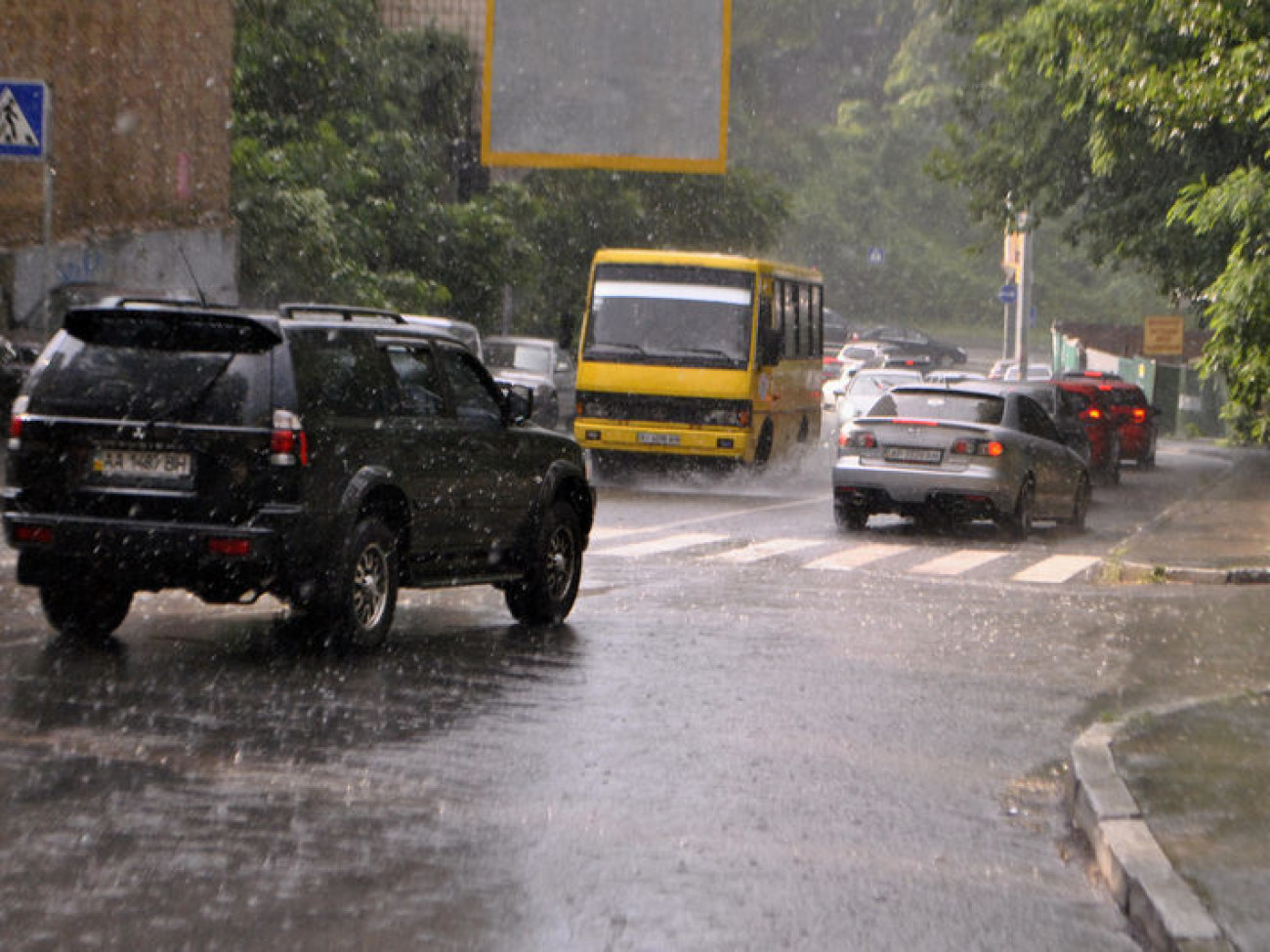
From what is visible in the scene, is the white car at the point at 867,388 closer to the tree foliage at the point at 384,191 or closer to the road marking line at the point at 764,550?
the tree foliage at the point at 384,191

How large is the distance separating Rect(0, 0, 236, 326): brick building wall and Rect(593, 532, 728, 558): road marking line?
1274cm

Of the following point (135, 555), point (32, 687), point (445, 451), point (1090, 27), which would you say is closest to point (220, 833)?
point (32, 687)

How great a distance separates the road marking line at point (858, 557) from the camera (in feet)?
58.1

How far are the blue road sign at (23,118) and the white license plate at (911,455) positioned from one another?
27.3 ft

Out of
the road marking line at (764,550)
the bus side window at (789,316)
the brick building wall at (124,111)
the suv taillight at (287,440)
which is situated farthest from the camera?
the brick building wall at (124,111)

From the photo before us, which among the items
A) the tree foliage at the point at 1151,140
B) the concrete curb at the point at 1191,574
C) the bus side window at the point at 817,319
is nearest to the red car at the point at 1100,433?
the tree foliage at the point at 1151,140

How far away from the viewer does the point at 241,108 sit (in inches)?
1604

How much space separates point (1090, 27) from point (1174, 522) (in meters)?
9.20

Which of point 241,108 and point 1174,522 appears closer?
point 1174,522

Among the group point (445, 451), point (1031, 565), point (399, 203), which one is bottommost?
point (1031, 565)

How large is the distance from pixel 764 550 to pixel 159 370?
9.14 m

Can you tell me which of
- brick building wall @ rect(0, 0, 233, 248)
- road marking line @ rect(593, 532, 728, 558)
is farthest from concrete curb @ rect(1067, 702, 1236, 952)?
brick building wall @ rect(0, 0, 233, 248)

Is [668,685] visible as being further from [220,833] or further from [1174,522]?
[1174,522]

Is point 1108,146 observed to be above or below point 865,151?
below
